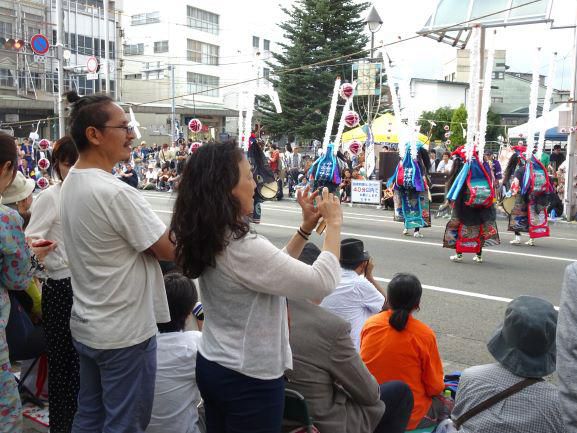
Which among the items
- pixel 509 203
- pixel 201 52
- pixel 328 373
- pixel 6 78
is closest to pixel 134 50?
pixel 201 52

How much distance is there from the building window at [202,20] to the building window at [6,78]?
54.2 feet

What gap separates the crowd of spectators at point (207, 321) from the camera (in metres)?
2.04

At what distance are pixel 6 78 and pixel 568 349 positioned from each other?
135 feet

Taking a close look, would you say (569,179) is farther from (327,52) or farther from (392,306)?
(327,52)

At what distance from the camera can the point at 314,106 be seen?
3516 centimetres

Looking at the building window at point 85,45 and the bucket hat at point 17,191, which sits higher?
the building window at point 85,45

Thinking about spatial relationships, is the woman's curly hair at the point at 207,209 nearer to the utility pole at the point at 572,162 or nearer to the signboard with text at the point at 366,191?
the utility pole at the point at 572,162

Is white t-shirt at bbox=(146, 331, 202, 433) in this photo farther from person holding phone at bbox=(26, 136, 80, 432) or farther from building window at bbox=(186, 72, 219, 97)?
building window at bbox=(186, 72, 219, 97)

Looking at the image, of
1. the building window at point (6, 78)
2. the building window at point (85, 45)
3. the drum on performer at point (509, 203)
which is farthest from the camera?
the building window at point (85, 45)

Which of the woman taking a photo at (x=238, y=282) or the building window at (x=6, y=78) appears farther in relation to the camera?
the building window at (x=6, y=78)

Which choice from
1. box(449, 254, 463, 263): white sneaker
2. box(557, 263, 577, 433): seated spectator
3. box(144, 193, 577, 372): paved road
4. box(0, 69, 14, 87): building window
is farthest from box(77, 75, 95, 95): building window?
box(557, 263, 577, 433): seated spectator

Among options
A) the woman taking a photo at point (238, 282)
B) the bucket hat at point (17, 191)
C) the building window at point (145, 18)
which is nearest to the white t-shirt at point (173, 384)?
the woman taking a photo at point (238, 282)

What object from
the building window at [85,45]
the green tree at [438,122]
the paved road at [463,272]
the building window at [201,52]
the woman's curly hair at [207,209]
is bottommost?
the paved road at [463,272]

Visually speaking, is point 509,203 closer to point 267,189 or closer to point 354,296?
point 267,189
